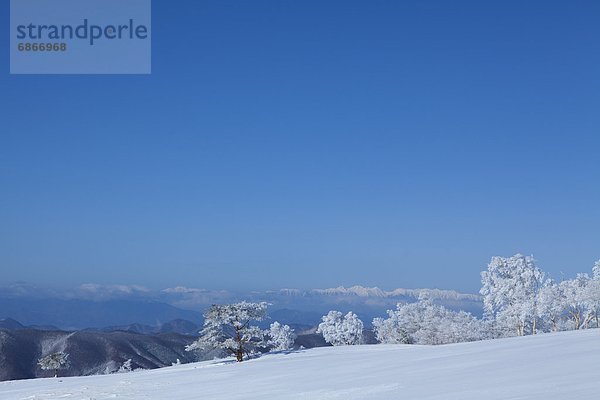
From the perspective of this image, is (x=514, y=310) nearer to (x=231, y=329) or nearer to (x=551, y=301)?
(x=551, y=301)

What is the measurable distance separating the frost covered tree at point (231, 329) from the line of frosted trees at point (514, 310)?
110ft

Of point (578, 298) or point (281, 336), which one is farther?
point (281, 336)

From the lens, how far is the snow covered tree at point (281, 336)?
349 feet

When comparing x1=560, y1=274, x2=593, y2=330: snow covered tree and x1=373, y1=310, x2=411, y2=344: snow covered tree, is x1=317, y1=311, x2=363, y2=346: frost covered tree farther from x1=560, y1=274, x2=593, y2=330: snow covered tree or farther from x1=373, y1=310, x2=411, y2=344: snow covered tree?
x1=560, y1=274, x2=593, y2=330: snow covered tree

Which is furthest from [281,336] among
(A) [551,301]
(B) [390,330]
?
(A) [551,301]

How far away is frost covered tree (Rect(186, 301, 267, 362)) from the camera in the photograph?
5022 cm

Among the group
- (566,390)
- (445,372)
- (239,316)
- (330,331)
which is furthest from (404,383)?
(330,331)

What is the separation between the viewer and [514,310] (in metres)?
67.7

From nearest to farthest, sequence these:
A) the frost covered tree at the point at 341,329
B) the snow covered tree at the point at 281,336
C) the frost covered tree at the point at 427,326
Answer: the frost covered tree at the point at 427,326
the frost covered tree at the point at 341,329
the snow covered tree at the point at 281,336

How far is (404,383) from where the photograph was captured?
1661 centimetres

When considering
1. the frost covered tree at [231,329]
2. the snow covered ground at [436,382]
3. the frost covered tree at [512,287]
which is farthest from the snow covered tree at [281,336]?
the snow covered ground at [436,382]

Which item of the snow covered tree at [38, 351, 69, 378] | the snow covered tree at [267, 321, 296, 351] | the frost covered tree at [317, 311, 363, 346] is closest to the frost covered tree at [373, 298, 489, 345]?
the frost covered tree at [317, 311, 363, 346]

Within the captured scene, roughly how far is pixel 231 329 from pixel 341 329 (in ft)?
168

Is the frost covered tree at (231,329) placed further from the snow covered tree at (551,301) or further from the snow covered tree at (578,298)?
the snow covered tree at (578,298)
